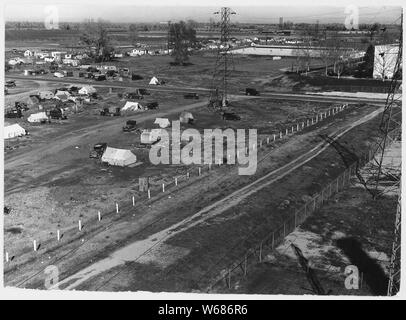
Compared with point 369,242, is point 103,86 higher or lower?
higher

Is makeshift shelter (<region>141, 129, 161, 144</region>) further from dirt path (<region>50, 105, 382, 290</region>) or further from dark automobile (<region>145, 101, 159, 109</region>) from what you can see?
dark automobile (<region>145, 101, 159, 109</region>)

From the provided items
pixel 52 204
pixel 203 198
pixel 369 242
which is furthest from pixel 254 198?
pixel 52 204

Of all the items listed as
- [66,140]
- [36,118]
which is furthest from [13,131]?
[36,118]

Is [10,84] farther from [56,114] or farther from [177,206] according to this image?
[177,206]

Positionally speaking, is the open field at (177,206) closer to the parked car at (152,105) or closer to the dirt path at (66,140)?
the dirt path at (66,140)

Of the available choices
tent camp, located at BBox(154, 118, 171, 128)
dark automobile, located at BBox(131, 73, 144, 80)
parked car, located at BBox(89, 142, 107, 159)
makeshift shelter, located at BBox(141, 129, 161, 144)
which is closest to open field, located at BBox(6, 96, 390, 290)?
parked car, located at BBox(89, 142, 107, 159)

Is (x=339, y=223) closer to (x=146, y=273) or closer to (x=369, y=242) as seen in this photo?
(x=369, y=242)
